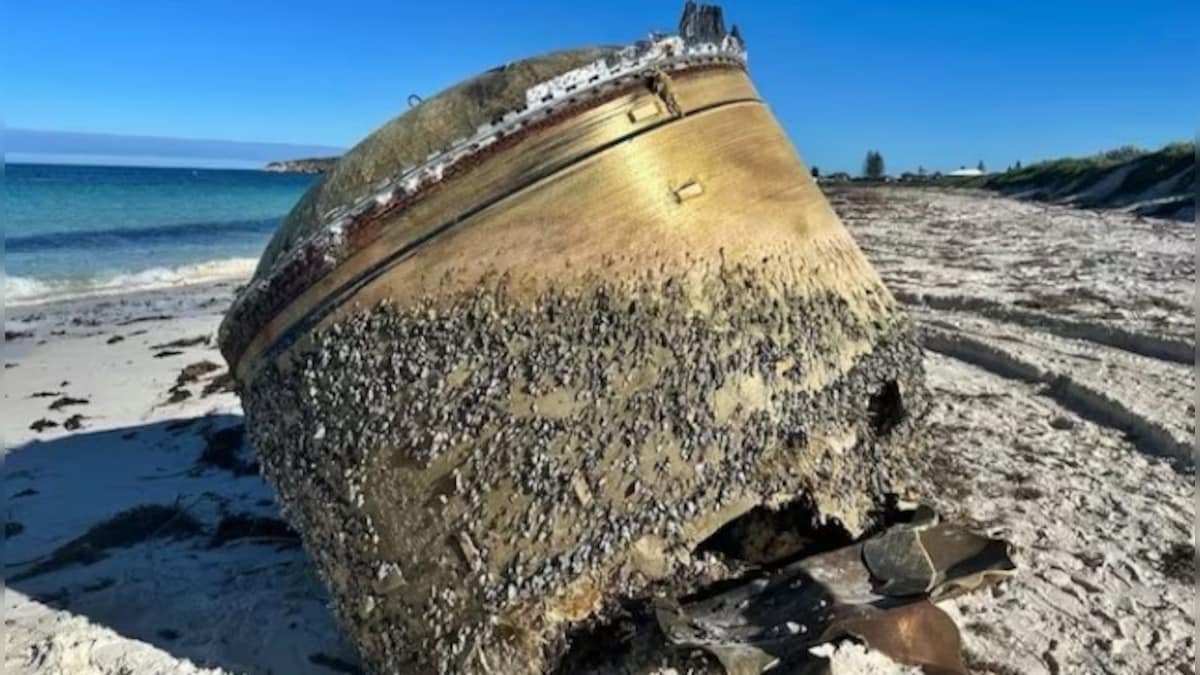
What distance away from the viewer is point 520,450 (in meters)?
2.66

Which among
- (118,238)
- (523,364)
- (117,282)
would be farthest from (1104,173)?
(523,364)

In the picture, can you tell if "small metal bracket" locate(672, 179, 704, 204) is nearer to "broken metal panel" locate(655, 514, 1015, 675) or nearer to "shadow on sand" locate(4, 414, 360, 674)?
"broken metal panel" locate(655, 514, 1015, 675)

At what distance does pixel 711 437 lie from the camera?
9.10ft

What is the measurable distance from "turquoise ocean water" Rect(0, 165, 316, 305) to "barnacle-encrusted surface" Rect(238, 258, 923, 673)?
13.7ft

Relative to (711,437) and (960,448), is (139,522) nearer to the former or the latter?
(711,437)

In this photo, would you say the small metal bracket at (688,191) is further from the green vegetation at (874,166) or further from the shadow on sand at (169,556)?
the green vegetation at (874,166)

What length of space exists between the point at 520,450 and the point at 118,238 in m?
25.3

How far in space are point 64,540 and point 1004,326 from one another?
681cm

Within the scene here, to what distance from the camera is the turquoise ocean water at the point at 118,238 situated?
16.6 metres

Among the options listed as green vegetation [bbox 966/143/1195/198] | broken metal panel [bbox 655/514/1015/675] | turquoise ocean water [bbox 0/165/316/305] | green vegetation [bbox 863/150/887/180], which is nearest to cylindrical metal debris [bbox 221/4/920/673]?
broken metal panel [bbox 655/514/1015/675]

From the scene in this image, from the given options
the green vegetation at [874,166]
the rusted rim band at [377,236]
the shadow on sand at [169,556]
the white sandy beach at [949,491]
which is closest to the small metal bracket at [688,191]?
the rusted rim band at [377,236]

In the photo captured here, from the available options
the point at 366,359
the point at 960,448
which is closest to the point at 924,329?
the point at 960,448

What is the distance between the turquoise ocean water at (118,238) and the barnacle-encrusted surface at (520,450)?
4167mm

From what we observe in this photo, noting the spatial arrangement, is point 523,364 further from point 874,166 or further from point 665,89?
point 874,166
